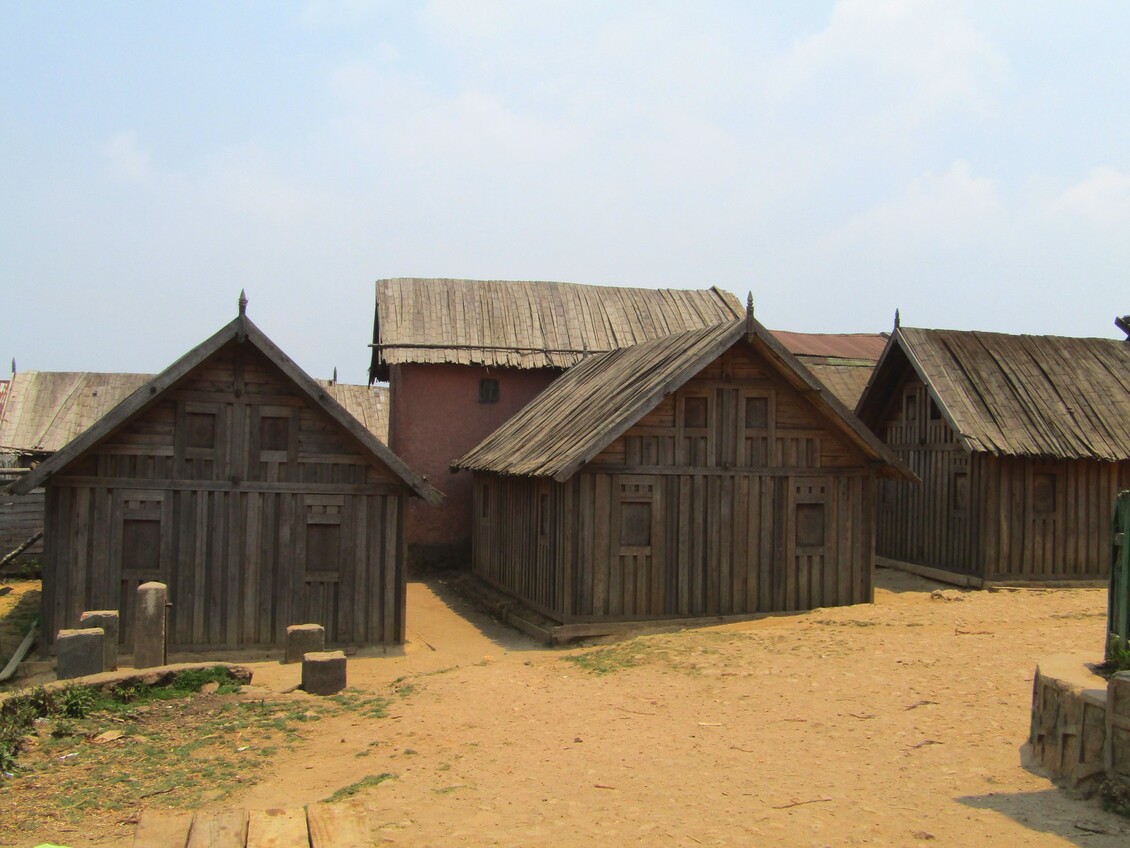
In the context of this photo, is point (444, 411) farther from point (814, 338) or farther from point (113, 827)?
point (113, 827)

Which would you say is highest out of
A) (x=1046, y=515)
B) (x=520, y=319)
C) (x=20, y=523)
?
(x=520, y=319)

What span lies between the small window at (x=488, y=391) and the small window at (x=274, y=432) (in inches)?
479

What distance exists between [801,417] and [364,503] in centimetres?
721

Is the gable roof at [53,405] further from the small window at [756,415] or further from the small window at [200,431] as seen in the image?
the small window at [756,415]

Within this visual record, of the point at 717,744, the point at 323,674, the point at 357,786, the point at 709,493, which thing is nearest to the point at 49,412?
the point at 709,493

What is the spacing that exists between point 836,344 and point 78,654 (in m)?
29.3

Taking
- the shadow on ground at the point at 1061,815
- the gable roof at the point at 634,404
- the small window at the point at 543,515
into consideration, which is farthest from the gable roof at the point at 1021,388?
the shadow on ground at the point at 1061,815

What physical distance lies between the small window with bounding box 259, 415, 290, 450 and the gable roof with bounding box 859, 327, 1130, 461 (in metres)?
12.1

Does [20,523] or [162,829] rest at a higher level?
[20,523]

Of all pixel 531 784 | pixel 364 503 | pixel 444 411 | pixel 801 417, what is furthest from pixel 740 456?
pixel 444 411

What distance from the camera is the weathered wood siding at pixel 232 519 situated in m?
14.6

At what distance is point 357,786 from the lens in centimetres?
795

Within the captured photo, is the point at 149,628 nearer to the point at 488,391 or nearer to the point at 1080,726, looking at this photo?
the point at 1080,726

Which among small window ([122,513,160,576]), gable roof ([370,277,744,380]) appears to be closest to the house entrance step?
small window ([122,513,160,576])
